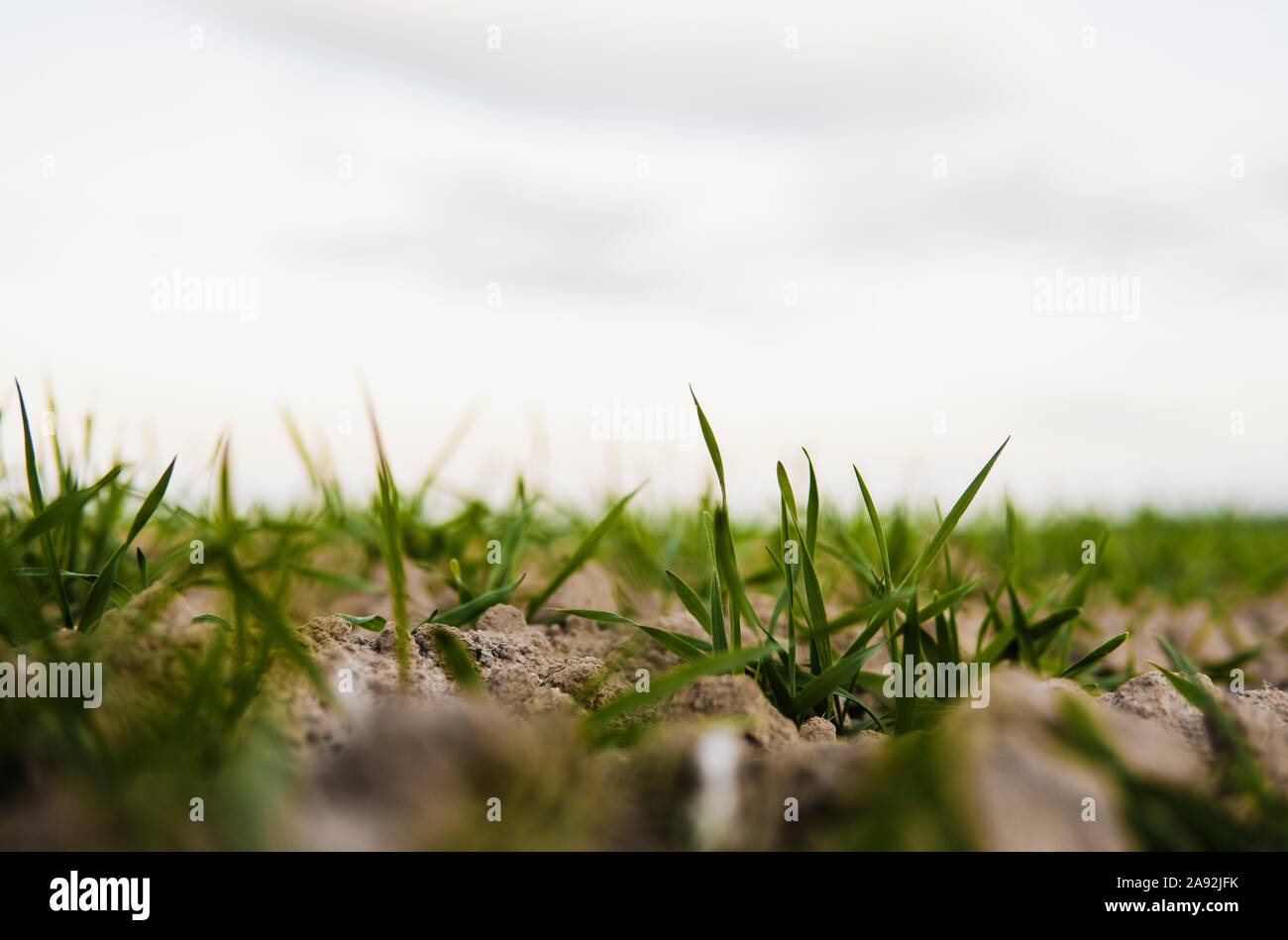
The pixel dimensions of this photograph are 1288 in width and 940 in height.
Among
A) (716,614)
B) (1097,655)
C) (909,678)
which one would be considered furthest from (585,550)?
(1097,655)

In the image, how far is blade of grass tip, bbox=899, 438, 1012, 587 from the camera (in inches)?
47.0

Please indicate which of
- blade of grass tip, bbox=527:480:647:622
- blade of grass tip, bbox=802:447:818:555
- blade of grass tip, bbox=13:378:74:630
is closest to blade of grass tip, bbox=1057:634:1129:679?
blade of grass tip, bbox=802:447:818:555

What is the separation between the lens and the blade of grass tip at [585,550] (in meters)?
1.52

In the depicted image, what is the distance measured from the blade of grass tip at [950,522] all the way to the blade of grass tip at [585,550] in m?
0.49

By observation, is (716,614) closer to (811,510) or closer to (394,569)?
(811,510)

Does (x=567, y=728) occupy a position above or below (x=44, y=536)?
below

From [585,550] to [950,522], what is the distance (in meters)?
0.68

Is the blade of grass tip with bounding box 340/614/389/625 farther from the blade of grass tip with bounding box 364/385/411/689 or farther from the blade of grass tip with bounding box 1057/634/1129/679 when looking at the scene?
the blade of grass tip with bounding box 1057/634/1129/679

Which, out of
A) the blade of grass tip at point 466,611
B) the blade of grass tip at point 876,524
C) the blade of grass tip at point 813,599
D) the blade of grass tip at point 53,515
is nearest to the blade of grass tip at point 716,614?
the blade of grass tip at point 813,599

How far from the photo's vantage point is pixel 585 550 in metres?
1.59

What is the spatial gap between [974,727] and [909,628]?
0.42 m

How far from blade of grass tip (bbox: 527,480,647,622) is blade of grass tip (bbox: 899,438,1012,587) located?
19.4 inches

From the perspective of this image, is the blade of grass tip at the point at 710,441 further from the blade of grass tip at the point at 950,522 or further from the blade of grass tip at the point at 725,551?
the blade of grass tip at the point at 950,522
